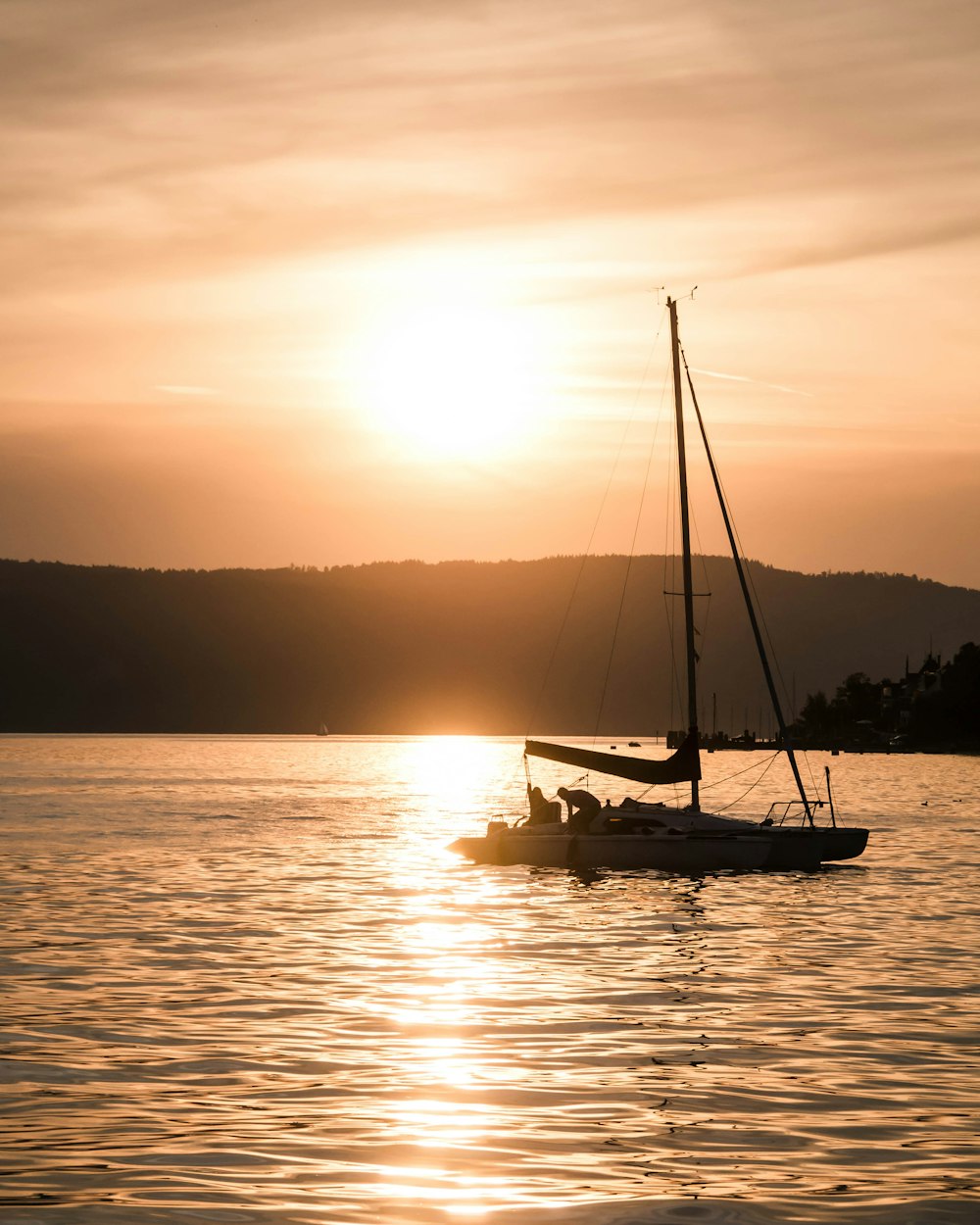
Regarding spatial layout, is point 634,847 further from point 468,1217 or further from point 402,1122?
point 468,1217

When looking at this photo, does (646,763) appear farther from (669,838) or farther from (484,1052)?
(484,1052)

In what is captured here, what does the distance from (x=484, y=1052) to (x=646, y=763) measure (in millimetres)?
34260

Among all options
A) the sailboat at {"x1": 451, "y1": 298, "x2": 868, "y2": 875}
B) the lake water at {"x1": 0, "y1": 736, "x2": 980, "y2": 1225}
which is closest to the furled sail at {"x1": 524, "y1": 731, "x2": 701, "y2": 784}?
the sailboat at {"x1": 451, "y1": 298, "x2": 868, "y2": 875}

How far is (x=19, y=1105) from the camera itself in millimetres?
17406

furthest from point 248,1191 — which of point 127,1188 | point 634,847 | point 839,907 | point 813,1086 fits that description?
point 634,847

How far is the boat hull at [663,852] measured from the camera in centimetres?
5053

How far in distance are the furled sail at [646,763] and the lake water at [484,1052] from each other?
5.80m

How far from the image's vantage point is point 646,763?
54.4m

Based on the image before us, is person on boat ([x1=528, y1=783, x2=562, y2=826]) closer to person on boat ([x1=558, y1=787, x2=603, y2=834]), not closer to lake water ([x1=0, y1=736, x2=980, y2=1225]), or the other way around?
person on boat ([x1=558, y1=787, x2=603, y2=834])

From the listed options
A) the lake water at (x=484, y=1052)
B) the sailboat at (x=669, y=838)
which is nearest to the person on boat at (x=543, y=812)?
the sailboat at (x=669, y=838)

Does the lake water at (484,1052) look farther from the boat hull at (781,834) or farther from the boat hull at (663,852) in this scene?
the boat hull at (781,834)

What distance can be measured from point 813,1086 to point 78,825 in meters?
63.6

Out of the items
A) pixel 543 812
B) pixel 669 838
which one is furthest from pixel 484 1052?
pixel 543 812

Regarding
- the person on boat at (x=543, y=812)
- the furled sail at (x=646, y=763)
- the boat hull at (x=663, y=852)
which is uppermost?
the furled sail at (x=646, y=763)
